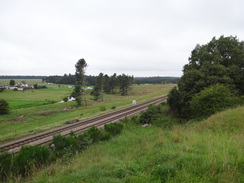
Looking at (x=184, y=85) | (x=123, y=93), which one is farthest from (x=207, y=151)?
(x=123, y=93)

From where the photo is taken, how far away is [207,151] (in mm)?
5309

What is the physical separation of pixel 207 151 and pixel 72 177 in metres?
4.52

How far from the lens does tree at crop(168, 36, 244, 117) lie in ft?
66.2

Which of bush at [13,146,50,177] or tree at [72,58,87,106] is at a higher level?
tree at [72,58,87,106]

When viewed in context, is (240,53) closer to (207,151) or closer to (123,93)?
(207,151)

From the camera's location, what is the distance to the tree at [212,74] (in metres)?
20.2

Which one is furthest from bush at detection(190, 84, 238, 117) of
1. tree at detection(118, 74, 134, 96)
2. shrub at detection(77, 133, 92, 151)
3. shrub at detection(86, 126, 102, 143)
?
tree at detection(118, 74, 134, 96)

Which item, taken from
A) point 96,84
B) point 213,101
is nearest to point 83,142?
point 213,101

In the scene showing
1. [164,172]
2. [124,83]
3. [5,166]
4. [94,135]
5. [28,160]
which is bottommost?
[94,135]

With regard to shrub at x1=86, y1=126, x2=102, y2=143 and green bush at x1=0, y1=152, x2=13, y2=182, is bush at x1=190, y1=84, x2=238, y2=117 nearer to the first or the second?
shrub at x1=86, y1=126, x2=102, y2=143

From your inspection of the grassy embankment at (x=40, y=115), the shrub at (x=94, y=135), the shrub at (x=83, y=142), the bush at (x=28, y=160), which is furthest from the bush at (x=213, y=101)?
the grassy embankment at (x=40, y=115)

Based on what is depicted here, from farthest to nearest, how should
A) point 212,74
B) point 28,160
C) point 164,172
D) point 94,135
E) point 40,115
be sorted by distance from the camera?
point 40,115
point 212,74
point 94,135
point 28,160
point 164,172

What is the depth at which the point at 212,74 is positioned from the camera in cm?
2100

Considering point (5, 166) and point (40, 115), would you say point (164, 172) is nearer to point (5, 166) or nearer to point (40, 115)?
point (5, 166)
